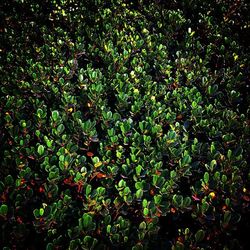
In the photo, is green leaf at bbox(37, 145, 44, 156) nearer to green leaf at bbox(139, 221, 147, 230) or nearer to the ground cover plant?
the ground cover plant

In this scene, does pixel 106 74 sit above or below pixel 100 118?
above

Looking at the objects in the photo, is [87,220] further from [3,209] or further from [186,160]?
[186,160]

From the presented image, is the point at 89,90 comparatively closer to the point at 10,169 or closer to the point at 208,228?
the point at 10,169

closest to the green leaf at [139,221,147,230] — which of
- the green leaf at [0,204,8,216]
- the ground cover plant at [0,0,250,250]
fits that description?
the ground cover plant at [0,0,250,250]

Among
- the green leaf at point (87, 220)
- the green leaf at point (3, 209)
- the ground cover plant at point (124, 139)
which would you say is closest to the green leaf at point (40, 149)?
the ground cover plant at point (124, 139)

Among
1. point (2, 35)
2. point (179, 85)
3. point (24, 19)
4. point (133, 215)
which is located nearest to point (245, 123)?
point (179, 85)

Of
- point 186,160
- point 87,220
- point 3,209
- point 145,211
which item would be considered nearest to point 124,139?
point 186,160

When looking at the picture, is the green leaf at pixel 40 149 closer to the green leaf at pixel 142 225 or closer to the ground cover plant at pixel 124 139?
the ground cover plant at pixel 124 139

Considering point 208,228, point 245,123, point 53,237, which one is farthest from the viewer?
point 245,123
